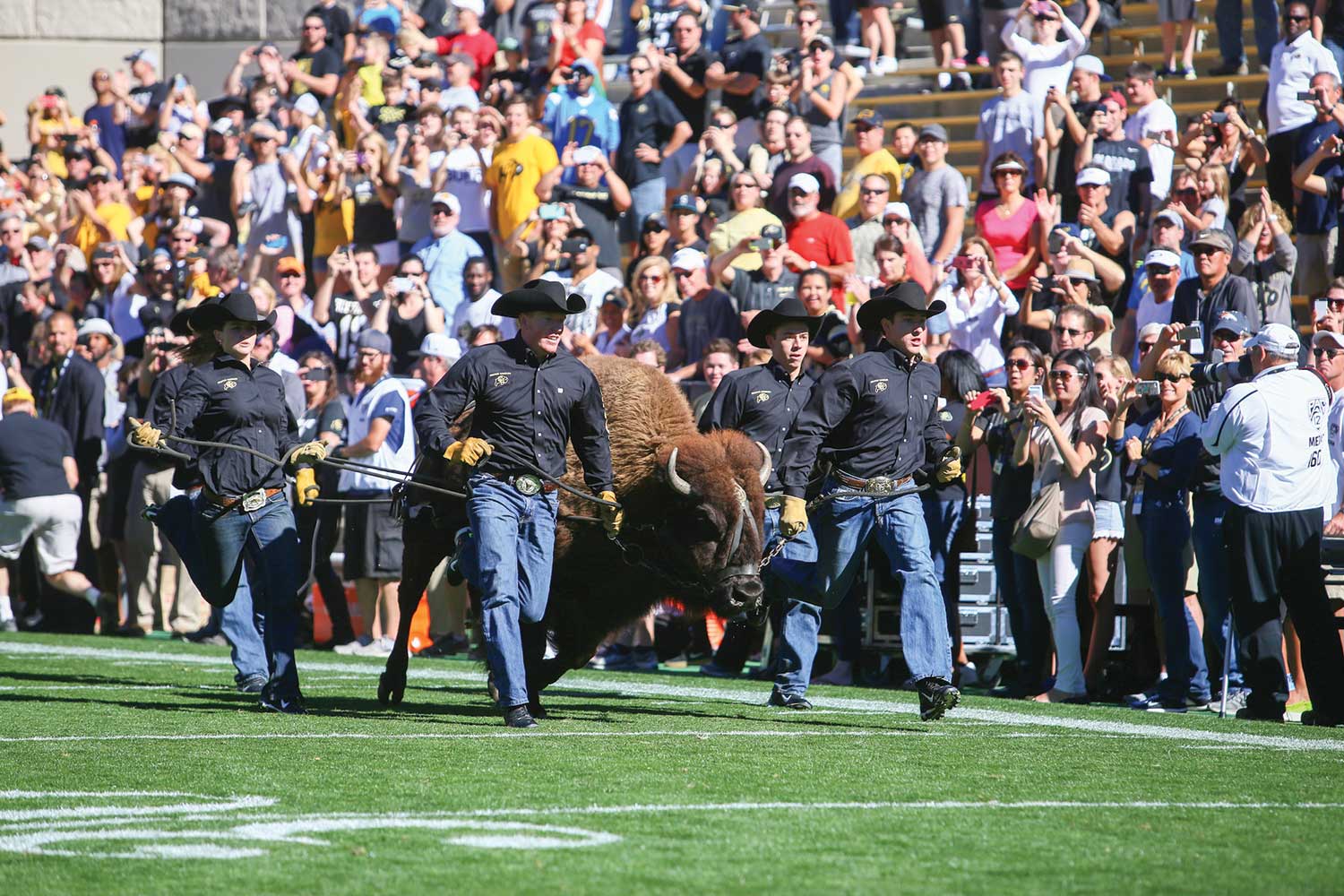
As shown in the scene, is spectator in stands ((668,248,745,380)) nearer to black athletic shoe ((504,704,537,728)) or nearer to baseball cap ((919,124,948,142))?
baseball cap ((919,124,948,142))

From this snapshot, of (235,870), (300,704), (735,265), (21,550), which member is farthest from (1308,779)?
(21,550)

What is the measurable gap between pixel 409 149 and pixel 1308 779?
13.8m

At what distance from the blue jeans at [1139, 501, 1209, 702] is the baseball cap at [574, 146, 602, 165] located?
27.1 ft

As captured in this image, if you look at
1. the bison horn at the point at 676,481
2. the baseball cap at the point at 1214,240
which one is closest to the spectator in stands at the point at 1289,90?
the baseball cap at the point at 1214,240

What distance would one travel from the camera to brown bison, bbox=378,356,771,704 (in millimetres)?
9680

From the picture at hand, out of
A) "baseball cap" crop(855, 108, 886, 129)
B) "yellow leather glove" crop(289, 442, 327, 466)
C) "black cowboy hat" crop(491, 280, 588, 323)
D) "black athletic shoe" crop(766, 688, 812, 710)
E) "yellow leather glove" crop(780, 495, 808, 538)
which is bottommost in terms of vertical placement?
"black athletic shoe" crop(766, 688, 812, 710)

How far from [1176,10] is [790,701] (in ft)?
34.4

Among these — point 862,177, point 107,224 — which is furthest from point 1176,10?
point 107,224

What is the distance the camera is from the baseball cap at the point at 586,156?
1844cm

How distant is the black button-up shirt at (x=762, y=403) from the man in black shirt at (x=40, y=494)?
789cm

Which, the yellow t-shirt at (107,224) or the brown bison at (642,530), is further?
the yellow t-shirt at (107,224)

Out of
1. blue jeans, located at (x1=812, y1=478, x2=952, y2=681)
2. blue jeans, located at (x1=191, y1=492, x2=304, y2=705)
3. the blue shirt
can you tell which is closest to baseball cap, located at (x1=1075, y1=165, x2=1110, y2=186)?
blue jeans, located at (x1=812, y1=478, x2=952, y2=681)

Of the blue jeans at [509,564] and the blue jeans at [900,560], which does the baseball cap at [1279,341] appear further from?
the blue jeans at [509,564]

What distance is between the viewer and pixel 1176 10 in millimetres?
18578
